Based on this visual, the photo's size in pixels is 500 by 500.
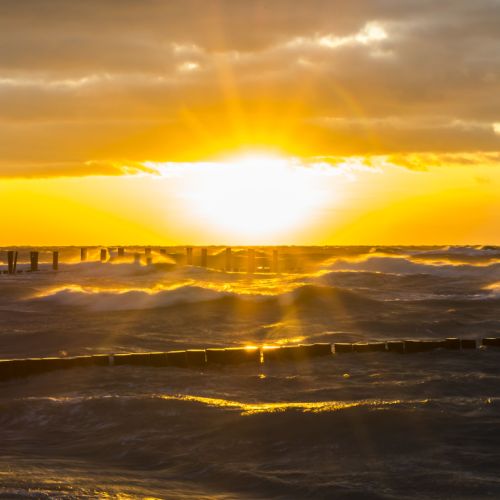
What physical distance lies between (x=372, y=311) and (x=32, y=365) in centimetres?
1773

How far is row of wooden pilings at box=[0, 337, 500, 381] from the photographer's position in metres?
16.8

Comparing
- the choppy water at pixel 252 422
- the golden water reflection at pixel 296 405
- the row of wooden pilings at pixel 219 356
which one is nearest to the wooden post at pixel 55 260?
the choppy water at pixel 252 422

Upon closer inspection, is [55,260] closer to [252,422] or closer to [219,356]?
[219,356]

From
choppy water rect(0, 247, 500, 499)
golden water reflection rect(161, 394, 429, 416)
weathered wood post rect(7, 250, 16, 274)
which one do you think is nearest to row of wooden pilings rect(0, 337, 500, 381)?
choppy water rect(0, 247, 500, 499)

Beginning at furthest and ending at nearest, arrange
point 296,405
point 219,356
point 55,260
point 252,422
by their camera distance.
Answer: point 55,260 → point 219,356 → point 296,405 → point 252,422

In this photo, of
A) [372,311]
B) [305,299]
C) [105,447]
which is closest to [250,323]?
[372,311]

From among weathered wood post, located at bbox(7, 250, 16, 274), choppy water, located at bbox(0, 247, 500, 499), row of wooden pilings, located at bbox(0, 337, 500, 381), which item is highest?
weathered wood post, located at bbox(7, 250, 16, 274)

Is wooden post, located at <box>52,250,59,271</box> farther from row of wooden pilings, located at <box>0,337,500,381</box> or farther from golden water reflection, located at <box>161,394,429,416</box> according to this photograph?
golden water reflection, located at <box>161,394,429,416</box>

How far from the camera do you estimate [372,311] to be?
3189cm

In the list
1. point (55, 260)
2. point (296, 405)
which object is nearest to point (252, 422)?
point (296, 405)

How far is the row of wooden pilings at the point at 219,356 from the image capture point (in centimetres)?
1680

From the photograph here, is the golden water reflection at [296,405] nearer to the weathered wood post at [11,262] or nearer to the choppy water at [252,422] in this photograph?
the choppy water at [252,422]

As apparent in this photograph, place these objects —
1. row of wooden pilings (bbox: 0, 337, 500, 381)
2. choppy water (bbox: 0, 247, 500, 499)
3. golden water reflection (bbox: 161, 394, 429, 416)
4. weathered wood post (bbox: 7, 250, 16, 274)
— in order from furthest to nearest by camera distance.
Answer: weathered wood post (bbox: 7, 250, 16, 274)
row of wooden pilings (bbox: 0, 337, 500, 381)
golden water reflection (bbox: 161, 394, 429, 416)
choppy water (bbox: 0, 247, 500, 499)

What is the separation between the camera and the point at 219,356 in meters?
18.2
